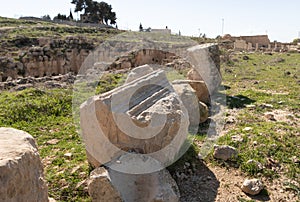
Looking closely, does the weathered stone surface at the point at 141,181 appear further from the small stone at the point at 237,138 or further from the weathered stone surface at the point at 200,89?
the weathered stone surface at the point at 200,89

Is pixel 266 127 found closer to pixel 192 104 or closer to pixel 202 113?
pixel 202 113

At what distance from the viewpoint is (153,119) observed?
4582 millimetres

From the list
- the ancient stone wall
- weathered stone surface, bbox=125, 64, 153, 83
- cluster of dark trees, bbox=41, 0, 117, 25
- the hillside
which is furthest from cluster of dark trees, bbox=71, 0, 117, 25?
weathered stone surface, bbox=125, 64, 153, 83

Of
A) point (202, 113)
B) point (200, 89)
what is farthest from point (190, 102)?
point (200, 89)

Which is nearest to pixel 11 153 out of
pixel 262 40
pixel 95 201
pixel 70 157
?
pixel 95 201

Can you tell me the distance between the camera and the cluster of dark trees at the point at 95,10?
41.5m

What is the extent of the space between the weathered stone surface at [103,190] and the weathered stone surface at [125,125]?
2.47 ft

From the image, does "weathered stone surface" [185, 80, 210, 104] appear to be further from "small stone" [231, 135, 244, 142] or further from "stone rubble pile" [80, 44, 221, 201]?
"stone rubble pile" [80, 44, 221, 201]

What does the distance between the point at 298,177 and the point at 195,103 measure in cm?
271

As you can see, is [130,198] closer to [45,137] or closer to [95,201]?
[95,201]

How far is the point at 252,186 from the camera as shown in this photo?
4.45m

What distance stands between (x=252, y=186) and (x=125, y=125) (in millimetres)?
2147

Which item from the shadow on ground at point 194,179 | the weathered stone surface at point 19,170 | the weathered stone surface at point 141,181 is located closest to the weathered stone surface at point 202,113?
the shadow on ground at point 194,179

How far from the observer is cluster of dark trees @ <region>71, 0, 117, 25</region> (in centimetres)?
4153
